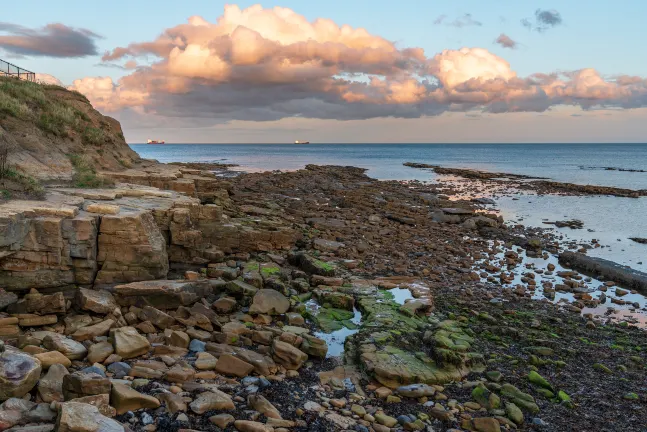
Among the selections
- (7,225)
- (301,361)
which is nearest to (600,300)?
(301,361)

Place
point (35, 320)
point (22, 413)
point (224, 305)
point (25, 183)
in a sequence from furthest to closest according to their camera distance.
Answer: point (25, 183)
point (224, 305)
point (35, 320)
point (22, 413)

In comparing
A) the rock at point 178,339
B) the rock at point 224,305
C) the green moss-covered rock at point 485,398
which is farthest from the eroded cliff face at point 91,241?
the green moss-covered rock at point 485,398

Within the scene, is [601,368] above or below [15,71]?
below

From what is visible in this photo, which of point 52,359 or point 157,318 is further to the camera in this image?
point 157,318

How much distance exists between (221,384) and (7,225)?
540cm

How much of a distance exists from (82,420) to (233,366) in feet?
9.78

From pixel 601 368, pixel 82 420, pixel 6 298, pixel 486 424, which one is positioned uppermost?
pixel 6 298

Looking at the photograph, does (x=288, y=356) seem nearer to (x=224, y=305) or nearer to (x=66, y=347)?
(x=224, y=305)

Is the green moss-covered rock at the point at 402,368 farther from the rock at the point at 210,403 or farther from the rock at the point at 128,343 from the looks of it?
the rock at the point at 128,343

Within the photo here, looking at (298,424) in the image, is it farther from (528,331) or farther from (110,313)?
(528,331)

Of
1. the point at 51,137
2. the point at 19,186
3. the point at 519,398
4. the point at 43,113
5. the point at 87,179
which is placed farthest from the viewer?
the point at 43,113

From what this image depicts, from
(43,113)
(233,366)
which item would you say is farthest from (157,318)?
(43,113)

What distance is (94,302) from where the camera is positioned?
374 inches

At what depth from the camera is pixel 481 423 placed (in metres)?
7.22
